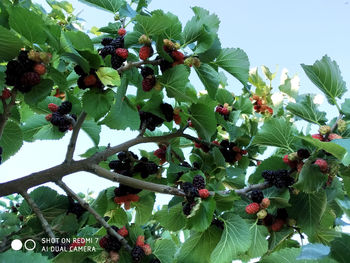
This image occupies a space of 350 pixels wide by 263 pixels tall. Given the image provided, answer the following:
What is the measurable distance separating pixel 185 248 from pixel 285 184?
0.51 m

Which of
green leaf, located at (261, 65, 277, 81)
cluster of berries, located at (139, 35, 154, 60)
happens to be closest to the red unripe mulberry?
cluster of berries, located at (139, 35, 154, 60)

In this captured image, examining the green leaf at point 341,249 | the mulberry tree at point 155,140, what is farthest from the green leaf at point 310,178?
the green leaf at point 341,249

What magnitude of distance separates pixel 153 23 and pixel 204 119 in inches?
21.3

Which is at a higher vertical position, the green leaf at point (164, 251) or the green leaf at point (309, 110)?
the green leaf at point (309, 110)

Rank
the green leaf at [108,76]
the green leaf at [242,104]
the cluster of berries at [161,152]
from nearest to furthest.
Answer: the green leaf at [108,76] → the cluster of berries at [161,152] → the green leaf at [242,104]

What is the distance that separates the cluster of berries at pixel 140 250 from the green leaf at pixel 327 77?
100cm

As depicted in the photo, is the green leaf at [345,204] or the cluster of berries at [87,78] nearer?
the cluster of berries at [87,78]

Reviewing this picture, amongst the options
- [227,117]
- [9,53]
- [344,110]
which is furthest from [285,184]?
[9,53]

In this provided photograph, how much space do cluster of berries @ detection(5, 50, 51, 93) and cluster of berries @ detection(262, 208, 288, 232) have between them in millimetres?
1102

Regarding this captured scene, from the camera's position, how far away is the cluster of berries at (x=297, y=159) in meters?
1.61

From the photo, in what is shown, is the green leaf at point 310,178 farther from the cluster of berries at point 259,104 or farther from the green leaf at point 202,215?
the cluster of berries at point 259,104

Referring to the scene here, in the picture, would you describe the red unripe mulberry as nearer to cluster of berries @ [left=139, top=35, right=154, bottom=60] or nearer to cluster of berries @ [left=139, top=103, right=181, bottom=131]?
cluster of berries @ [left=139, top=103, right=181, bottom=131]

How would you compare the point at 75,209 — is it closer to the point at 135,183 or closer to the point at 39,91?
the point at 135,183

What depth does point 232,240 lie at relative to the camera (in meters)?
1.55
